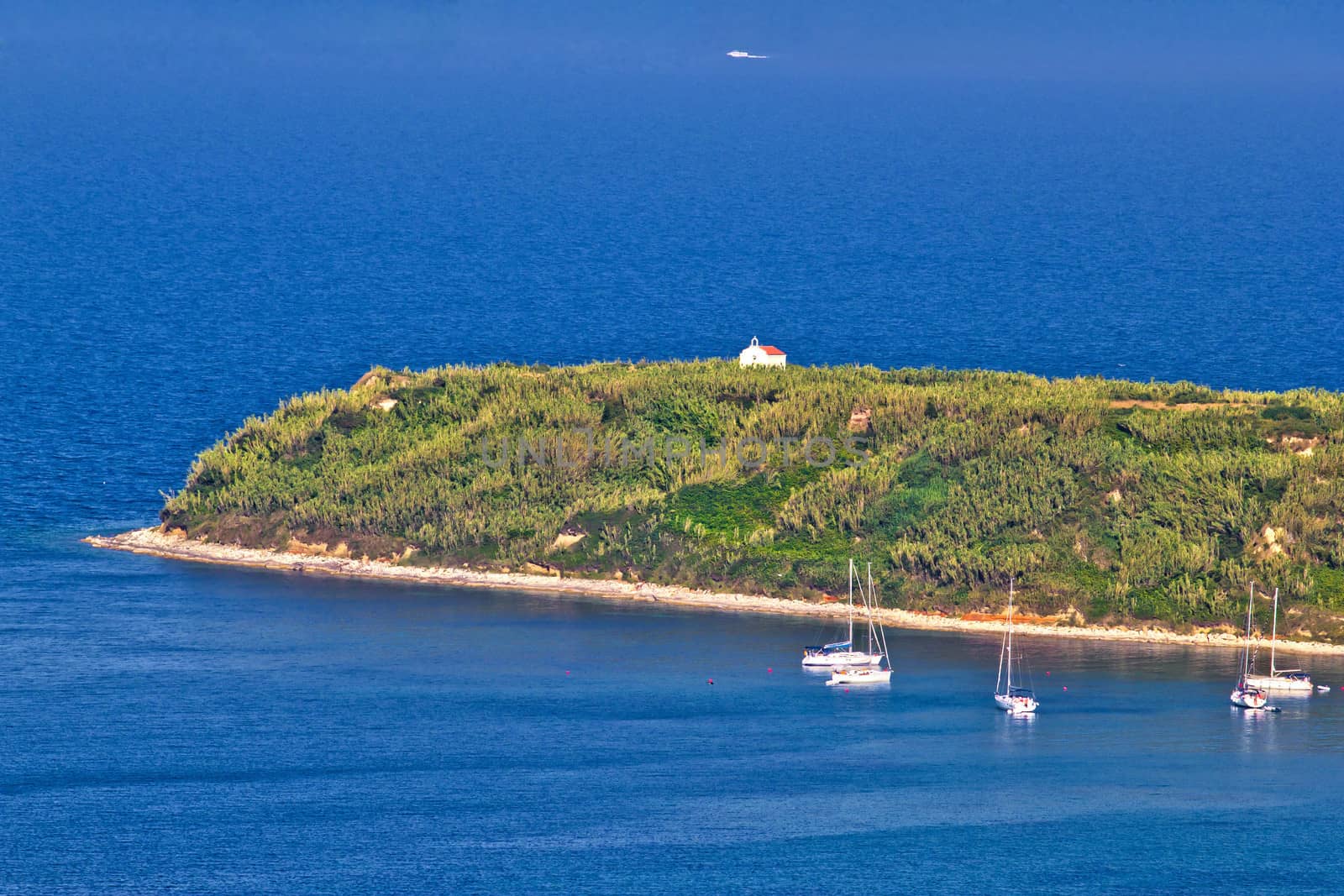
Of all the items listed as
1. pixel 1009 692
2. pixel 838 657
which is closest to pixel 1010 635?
pixel 1009 692

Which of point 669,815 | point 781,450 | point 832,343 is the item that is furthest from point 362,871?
point 832,343

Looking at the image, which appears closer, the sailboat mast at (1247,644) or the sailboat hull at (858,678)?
the sailboat hull at (858,678)

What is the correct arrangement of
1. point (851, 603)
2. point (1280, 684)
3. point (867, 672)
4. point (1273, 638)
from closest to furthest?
point (1280, 684)
point (867, 672)
point (1273, 638)
point (851, 603)

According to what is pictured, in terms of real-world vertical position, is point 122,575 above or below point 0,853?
above

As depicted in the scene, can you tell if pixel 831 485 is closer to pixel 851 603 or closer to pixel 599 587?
pixel 851 603

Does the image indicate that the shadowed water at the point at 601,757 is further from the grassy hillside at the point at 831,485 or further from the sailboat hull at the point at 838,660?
the grassy hillside at the point at 831,485

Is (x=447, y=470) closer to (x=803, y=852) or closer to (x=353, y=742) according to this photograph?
(x=353, y=742)

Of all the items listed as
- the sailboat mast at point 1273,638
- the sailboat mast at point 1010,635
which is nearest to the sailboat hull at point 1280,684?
the sailboat mast at point 1273,638
